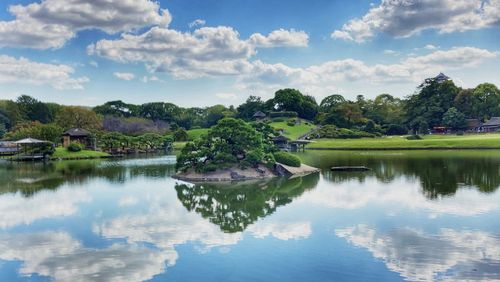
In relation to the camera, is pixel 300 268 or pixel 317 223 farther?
pixel 317 223

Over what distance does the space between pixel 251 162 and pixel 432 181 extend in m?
11.6

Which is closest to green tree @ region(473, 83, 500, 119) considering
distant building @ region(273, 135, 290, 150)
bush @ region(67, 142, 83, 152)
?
distant building @ region(273, 135, 290, 150)

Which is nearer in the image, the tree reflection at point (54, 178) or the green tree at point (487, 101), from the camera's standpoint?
the tree reflection at point (54, 178)

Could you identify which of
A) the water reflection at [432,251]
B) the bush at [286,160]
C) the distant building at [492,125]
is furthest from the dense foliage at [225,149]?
the distant building at [492,125]

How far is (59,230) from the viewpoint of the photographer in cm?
1588

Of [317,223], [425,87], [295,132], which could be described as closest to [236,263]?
[317,223]

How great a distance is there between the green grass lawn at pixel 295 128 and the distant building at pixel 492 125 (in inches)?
1153

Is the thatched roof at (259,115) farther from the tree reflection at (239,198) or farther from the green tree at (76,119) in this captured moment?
the tree reflection at (239,198)

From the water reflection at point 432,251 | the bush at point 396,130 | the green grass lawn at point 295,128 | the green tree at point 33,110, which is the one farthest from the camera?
the green tree at point 33,110

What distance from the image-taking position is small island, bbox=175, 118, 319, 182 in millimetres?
30234

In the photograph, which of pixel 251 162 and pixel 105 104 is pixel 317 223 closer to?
pixel 251 162

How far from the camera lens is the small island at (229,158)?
30.2m

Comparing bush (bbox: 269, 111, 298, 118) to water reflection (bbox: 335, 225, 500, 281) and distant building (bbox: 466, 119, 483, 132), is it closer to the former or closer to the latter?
distant building (bbox: 466, 119, 483, 132)

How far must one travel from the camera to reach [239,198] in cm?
2212
